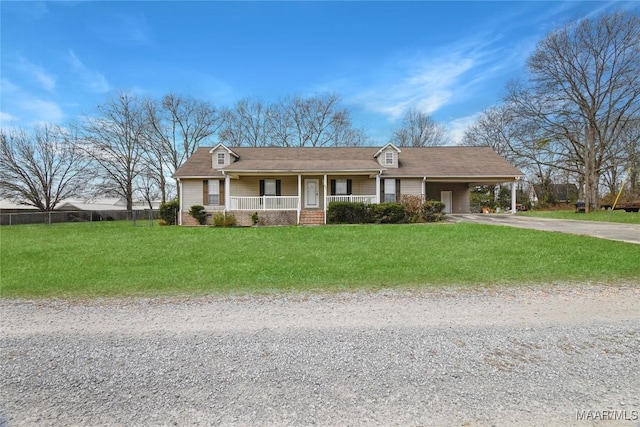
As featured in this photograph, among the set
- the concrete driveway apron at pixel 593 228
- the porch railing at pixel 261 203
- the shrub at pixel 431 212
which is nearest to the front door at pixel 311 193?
the porch railing at pixel 261 203

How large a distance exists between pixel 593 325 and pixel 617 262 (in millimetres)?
4633

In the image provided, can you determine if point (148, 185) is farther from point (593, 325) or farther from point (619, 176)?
point (619, 176)

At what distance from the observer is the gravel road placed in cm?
238

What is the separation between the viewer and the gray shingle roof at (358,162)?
1963cm

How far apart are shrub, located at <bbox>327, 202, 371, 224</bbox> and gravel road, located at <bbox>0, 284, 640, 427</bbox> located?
1306 centimetres

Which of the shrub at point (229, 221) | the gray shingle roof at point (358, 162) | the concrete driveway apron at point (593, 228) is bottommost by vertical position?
the concrete driveway apron at point (593, 228)

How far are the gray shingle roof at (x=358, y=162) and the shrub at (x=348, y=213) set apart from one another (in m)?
2.12

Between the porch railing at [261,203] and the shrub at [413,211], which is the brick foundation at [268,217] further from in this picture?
the shrub at [413,211]

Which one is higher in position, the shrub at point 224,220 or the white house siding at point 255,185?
the white house siding at point 255,185

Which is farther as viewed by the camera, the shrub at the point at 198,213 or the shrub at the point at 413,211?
the shrub at the point at 198,213

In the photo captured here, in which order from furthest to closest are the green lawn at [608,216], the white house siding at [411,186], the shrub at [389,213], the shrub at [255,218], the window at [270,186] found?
1. the window at [270,186]
2. the white house siding at [411,186]
3. the shrub at [255,218]
4. the shrub at [389,213]
5. the green lawn at [608,216]

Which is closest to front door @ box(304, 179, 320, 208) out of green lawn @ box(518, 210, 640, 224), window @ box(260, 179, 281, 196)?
window @ box(260, 179, 281, 196)

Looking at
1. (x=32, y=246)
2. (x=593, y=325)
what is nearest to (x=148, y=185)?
(x=32, y=246)

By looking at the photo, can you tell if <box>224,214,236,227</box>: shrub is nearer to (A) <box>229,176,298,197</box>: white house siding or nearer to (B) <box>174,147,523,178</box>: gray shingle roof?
(B) <box>174,147,523,178</box>: gray shingle roof
